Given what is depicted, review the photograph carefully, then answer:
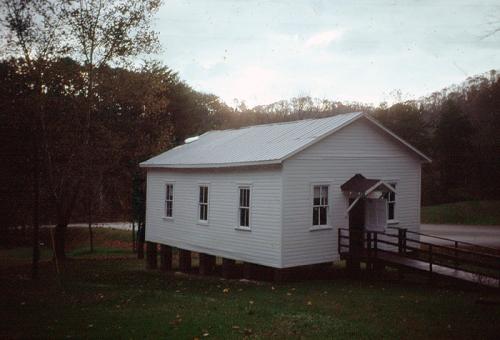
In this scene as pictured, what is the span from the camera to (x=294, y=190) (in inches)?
697

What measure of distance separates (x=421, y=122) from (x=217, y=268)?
34.9 metres

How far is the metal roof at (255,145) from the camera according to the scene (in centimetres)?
1814

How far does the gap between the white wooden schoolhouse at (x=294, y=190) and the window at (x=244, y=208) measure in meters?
0.04

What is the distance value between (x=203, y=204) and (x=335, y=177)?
6011 mm

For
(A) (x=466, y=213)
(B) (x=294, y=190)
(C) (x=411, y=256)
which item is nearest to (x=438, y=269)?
(C) (x=411, y=256)

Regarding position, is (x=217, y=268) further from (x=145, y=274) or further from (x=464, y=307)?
(x=464, y=307)

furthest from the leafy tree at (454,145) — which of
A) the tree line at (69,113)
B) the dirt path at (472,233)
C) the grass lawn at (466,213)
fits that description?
the tree line at (69,113)

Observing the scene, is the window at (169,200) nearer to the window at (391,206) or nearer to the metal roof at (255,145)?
the metal roof at (255,145)

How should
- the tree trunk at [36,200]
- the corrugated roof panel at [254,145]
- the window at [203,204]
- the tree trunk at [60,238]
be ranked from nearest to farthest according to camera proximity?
the corrugated roof panel at [254,145] < the tree trunk at [36,200] < the window at [203,204] < the tree trunk at [60,238]

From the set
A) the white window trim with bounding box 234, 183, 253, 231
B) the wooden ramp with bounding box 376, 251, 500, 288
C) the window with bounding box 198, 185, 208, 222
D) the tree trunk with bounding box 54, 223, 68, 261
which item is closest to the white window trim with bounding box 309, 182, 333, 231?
the wooden ramp with bounding box 376, 251, 500, 288

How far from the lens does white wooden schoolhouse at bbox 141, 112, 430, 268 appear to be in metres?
17.8

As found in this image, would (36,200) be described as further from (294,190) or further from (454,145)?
(454,145)

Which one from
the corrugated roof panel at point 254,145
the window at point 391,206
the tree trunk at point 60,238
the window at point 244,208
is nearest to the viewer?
the corrugated roof panel at point 254,145

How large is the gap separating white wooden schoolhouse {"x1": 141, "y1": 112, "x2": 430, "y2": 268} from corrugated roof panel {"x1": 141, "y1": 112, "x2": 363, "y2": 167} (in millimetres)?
73
